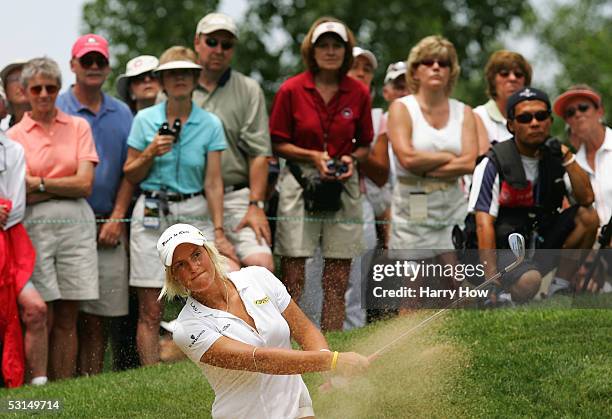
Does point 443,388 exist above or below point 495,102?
below

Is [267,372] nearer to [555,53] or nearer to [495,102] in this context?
[495,102]

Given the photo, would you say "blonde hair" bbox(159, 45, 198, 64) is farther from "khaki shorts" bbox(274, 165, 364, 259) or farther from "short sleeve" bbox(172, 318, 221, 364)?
"short sleeve" bbox(172, 318, 221, 364)

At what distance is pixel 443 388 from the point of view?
8727 millimetres

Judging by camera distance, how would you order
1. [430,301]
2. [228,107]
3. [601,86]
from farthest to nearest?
[601,86], [228,107], [430,301]

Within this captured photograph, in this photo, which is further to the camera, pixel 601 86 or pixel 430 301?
pixel 601 86

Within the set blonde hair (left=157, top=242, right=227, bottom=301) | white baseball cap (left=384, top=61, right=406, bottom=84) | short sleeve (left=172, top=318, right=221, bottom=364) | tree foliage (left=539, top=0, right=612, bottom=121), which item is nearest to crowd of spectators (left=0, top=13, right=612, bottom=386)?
white baseball cap (left=384, top=61, right=406, bottom=84)

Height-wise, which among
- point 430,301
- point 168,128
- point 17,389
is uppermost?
point 168,128

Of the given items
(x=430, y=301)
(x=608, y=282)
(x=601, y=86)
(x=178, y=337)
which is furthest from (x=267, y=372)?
(x=601, y=86)

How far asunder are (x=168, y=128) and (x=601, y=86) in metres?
43.1

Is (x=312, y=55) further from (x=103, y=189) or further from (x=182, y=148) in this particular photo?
(x=103, y=189)

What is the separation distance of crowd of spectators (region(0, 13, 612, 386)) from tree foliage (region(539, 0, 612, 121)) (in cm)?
4024

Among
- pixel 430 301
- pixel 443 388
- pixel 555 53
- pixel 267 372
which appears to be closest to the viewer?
pixel 267 372

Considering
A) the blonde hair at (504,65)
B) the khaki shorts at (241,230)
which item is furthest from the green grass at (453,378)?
the blonde hair at (504,65)

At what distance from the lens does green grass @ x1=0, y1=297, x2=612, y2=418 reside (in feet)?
27.7
